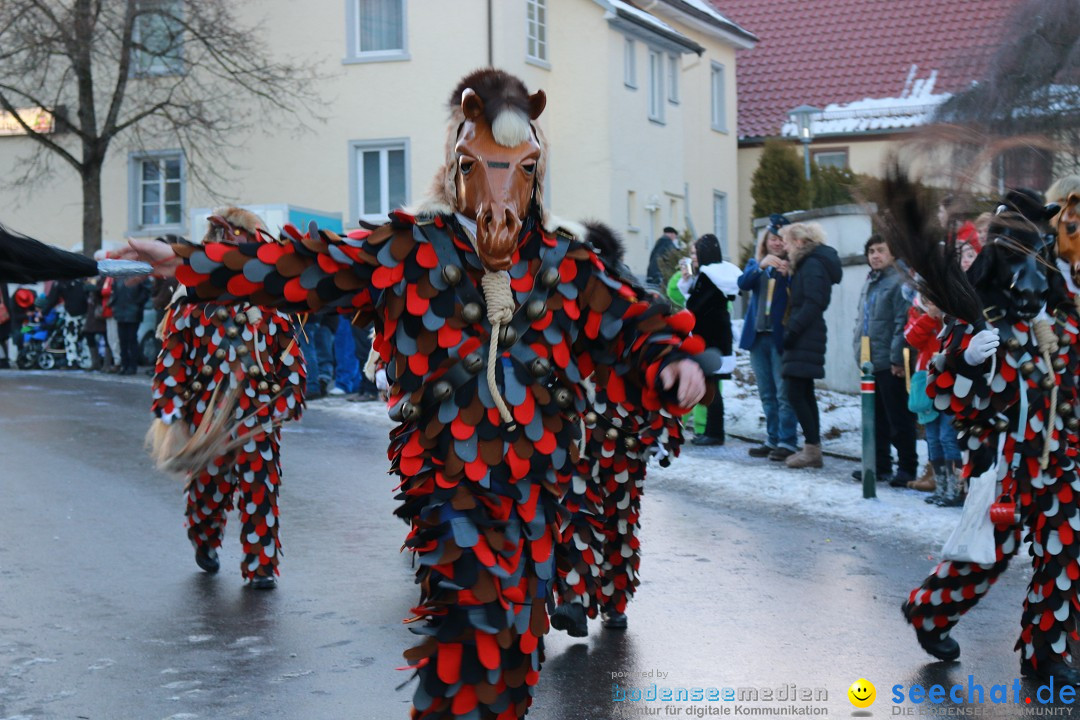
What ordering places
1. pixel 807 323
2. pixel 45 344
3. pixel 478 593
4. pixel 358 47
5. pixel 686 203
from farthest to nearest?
pixel 686 203
pixel 358 47
pixel 45 344
pixel 807 323
pixel 478 593

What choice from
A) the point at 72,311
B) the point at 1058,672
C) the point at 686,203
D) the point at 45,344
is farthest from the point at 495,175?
the point at 686,203

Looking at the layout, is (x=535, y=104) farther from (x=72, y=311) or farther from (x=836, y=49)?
(x=836, y=49)

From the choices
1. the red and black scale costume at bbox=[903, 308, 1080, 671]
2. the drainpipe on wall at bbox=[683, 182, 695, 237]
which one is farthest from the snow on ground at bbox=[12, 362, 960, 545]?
the drainpipe on wall at bbox=[683, 182, 695, 237]

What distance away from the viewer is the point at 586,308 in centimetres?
466

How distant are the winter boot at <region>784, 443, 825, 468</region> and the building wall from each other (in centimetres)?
1536

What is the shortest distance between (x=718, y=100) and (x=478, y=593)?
3128 cm

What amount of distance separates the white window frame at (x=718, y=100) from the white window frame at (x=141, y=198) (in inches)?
498

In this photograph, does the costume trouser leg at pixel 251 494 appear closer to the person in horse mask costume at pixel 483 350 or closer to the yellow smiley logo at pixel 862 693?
the person in horse mask costume at pixel 483 350

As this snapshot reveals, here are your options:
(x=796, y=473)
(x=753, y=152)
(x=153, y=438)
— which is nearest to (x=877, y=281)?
(x=796, y=473)

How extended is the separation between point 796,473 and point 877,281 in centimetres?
172

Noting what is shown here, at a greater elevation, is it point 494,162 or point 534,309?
point 494,162

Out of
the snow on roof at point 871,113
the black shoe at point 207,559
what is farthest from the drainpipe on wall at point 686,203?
the black shoe at point 207,559

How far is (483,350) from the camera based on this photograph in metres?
4.46

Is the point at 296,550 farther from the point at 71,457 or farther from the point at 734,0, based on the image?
the point at 734,0
